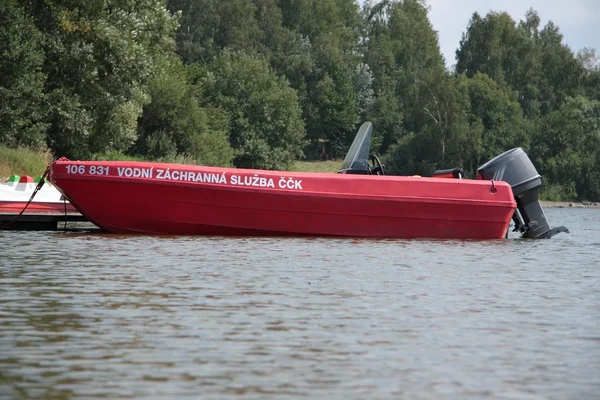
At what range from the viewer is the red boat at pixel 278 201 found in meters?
18.0

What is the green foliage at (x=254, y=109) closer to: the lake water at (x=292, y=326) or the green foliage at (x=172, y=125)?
the green foliage at (x=172, y=125)

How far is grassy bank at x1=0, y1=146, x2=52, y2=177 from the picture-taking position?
30.6 m

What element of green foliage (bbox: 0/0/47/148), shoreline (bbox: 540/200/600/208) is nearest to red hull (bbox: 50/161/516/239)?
green foliage (bbox: 0/0/47/148)

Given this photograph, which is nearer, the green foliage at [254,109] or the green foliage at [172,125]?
the green foliage at [172,125]

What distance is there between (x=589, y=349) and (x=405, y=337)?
128 cm

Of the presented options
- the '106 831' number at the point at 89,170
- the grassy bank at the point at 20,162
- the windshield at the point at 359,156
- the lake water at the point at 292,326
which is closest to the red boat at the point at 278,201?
the '106 831' number at the point at 89,170

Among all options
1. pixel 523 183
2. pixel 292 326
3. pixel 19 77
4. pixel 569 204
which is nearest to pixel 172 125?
pixel 19 77

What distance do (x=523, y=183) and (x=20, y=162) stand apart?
658 inches

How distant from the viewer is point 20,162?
31.3 metres

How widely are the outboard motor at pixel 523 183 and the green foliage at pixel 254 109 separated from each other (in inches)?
1904

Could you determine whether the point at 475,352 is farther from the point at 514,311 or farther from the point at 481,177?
the point at 481,177

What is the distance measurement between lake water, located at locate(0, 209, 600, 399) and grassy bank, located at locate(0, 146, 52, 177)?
15.6 metres

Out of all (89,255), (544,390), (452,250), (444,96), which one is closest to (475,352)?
(544,390)

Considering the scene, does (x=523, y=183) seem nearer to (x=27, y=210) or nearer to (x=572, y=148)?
(x=27, y=210)
